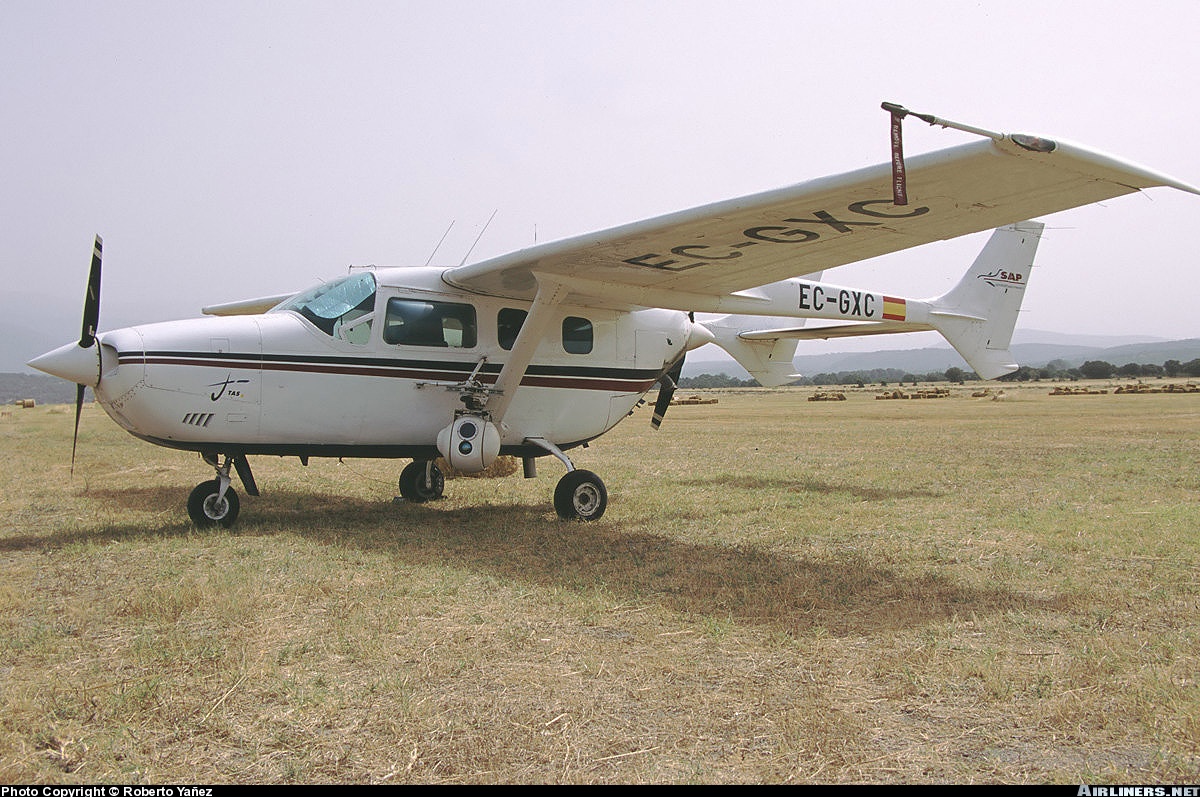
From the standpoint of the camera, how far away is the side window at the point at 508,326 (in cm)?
899

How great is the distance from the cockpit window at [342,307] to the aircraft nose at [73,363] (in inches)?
70.8

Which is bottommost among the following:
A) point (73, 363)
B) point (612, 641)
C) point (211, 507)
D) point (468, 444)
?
point (612, 641)

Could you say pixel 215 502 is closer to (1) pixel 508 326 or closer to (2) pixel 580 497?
(1) pixel 508 326

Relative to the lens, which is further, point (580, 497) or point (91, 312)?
point (580, 497)

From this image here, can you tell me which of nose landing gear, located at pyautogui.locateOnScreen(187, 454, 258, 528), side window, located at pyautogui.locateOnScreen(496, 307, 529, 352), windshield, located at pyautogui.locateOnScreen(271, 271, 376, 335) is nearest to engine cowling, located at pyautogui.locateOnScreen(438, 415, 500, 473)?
side window, located at pyautogui.locateOnScreen(496, 307, 529, 352)

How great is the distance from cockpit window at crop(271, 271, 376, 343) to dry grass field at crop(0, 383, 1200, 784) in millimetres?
1923

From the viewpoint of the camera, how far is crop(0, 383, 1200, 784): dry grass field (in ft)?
10.1

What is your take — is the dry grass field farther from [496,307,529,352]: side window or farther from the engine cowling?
[496,307,529,352]: side window

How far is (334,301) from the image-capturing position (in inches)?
324

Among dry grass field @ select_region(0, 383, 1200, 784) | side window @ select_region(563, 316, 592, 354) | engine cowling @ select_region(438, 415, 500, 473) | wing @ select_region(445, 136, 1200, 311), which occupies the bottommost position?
dry grass field @ select_region(0, 383, 1200, 784)

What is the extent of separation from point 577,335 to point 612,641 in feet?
17.6

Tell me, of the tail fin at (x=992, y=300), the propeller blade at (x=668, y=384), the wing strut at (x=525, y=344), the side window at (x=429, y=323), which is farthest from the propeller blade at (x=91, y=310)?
the tail fin at (x=992, y=300)

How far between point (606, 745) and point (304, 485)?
9.37 metres

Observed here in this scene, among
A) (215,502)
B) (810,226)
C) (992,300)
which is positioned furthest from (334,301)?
(992,300)
